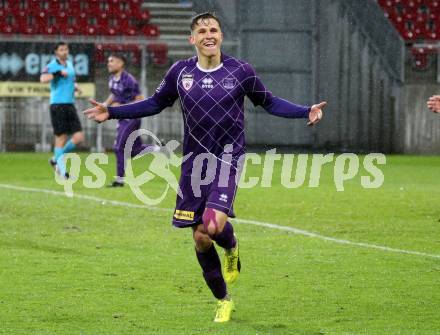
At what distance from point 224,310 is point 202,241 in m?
0.49

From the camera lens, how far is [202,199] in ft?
26.9

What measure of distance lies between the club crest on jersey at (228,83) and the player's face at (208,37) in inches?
7.8

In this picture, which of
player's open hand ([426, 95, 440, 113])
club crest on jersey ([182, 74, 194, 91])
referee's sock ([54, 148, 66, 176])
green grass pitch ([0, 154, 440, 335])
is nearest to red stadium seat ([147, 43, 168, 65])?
referee's sock ([54, 148, 66, 176])

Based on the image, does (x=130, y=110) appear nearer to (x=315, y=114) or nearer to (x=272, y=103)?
(x=272, y=103)

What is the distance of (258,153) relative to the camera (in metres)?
31.4

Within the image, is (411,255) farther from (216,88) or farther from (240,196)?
(240,196)

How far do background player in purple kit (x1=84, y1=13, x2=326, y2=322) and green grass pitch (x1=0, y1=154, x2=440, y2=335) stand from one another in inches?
19.5

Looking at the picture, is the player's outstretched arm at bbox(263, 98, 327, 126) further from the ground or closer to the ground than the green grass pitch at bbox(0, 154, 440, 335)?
further from the ground

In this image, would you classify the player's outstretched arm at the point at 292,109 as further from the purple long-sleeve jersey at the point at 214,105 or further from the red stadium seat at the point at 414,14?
the red stadium seat at the point at 414,14

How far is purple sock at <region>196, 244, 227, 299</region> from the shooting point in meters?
8.21

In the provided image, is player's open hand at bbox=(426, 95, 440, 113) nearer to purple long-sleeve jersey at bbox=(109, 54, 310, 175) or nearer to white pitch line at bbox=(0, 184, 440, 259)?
purple long-sleeve jersey at bbox=(109, 54, 310, 175)

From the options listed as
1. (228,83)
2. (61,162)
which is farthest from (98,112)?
(61,162)

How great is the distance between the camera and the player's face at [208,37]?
8180 mm

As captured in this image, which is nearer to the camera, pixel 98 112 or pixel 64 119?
pixel 98 112
